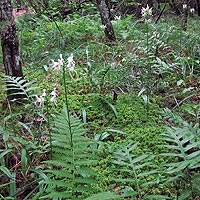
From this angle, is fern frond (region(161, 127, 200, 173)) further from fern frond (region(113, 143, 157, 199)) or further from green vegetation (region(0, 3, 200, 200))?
fern frond (region(113, 143, 157, 199))

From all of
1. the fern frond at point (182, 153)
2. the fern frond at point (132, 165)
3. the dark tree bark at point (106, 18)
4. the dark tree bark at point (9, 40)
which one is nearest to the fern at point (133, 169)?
the fern frond at point (132, 165)

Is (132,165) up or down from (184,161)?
down

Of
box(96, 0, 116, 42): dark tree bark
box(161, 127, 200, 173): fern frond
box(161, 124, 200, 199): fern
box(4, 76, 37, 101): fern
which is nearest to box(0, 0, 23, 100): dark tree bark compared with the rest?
box(4, 76, 37, 101): fern

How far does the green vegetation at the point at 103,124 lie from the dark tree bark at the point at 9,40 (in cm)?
21

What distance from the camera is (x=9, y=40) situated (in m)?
3.35

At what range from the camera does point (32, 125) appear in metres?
3.19

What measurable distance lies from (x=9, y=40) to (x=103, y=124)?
1.10m

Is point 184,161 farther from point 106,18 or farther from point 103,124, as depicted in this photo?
point 106,18

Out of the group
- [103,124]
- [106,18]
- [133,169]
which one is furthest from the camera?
[106,18]

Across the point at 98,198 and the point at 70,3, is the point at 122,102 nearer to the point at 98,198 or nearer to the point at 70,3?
the point at 98,198

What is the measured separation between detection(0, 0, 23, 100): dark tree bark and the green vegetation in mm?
205

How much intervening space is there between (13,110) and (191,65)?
2321mm

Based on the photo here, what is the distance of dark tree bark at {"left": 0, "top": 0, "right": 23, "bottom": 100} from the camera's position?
3.30 m

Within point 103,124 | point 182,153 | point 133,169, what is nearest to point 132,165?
point 133,169
